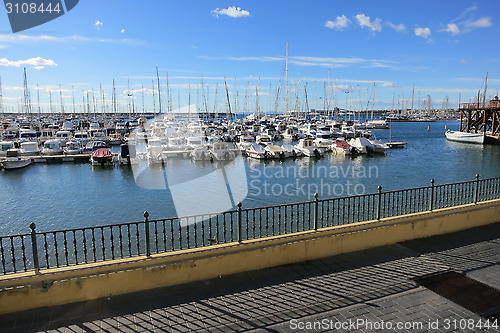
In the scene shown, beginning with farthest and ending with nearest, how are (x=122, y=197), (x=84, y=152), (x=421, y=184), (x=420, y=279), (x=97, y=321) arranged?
(x=84, y=152), (x=421, y=184), (x=122, y=197), (x=420, y=279), (x=97, y=321)

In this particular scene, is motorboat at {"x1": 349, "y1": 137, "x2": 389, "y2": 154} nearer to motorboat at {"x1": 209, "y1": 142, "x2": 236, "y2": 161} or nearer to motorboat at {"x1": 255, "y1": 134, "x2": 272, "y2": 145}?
motorboat at {"x1": 255, "y1": 134, "x2": 272, "y2": 145}

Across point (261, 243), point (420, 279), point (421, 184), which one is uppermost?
point (261, 243)

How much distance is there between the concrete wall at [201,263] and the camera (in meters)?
5.97

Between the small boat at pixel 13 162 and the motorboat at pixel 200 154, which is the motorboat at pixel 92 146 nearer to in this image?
the small boat at pixel 13 162

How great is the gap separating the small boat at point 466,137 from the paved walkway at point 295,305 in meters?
66.2

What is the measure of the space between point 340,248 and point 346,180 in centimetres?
2474

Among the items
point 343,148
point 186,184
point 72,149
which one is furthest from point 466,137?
point 72,149

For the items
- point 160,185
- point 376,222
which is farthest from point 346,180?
point 376,222

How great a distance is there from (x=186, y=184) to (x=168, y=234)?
14118 millimetres

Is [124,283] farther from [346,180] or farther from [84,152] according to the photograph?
[84,152]

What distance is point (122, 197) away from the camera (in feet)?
85.6

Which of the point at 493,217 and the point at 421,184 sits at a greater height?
the point at 493,217

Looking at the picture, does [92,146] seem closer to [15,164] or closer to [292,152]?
[15,164]

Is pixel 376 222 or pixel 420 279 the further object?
pixel 376 222
